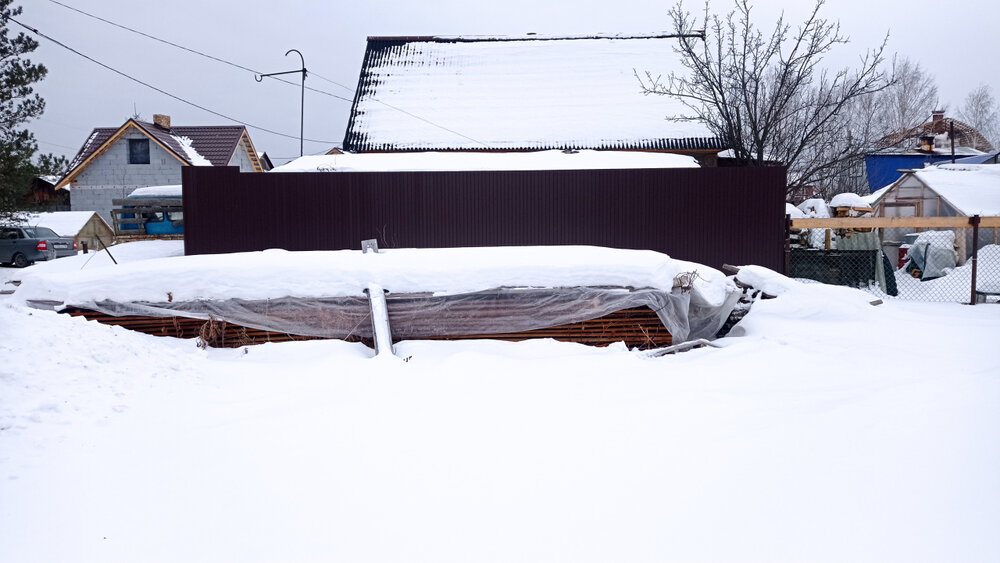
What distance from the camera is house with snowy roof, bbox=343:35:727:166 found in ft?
49.3

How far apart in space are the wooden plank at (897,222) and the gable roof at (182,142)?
2104cm

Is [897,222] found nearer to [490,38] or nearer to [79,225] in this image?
[490,38]

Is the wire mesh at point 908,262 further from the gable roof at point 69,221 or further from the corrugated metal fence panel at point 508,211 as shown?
the gable roof at point 69,221

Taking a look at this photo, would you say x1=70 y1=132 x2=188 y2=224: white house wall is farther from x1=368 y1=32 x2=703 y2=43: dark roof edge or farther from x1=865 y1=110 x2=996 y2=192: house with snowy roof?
x1=865 y1=110 x2=996 y2=192: house with snowy roof

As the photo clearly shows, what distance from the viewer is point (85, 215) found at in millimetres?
23969

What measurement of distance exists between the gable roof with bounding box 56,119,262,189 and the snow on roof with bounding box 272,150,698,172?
16.1 meters

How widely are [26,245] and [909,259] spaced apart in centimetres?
2187

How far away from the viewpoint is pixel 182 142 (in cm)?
2500

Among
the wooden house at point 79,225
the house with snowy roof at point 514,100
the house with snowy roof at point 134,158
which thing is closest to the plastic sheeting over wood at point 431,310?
the house with snowy roof at point 514,100

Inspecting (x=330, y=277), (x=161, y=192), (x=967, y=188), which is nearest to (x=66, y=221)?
(x=161, y=192)

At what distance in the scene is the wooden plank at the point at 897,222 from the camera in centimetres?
838

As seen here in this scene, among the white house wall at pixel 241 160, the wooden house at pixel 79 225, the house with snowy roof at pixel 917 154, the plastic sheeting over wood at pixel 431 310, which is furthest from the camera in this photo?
the white house wall at pixel 241 160

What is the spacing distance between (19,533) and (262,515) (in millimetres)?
839

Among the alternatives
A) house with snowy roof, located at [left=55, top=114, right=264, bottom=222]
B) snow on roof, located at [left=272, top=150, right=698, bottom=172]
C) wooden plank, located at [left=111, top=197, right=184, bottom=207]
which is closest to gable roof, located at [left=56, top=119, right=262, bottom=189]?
house with snowy roof, located at [left=55, top=114, right=264, bottom=222]
